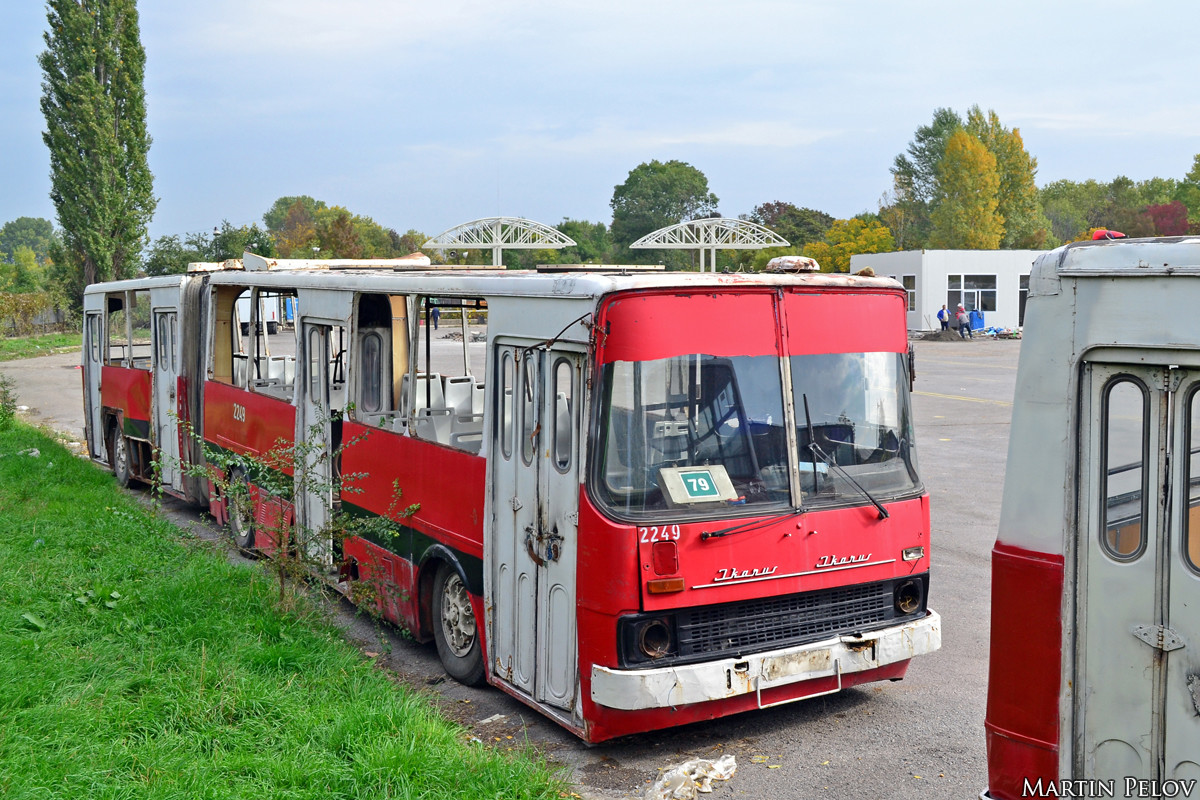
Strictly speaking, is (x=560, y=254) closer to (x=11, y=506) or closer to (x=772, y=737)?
(x=11, y=506)

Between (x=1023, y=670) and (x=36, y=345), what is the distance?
2074 inches

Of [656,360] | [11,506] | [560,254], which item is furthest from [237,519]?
[560,254]

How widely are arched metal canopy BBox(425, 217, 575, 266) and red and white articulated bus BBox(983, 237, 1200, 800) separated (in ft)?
124

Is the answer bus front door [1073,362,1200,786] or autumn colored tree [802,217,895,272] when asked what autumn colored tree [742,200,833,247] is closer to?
autumn colored tree [802,217,895,272]

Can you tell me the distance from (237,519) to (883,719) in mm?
7269

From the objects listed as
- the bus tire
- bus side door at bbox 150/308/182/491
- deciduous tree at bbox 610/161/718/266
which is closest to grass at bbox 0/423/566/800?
bus side door at bbox 150/308/182/491

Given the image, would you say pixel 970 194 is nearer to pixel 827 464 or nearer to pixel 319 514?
pixel 319 514

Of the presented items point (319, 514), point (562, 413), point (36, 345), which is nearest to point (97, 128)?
point (36, 345)

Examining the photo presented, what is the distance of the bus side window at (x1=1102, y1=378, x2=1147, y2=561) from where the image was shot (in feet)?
12.6

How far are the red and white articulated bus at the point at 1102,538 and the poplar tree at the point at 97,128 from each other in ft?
169

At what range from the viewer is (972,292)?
48969mm

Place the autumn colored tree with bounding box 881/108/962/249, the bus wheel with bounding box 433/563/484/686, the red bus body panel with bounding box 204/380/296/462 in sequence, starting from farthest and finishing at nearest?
the autumn colored tree with bounding box 881/108/962/249 → the red bus body panel with bounding box 204/380/296/462 → the bus wheel with bounding box 433/563/484/686

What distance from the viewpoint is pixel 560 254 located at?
79312 mm

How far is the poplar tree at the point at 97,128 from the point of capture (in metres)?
48.3
